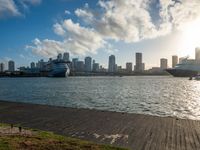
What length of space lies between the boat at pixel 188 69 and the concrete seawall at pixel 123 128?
13811 centimetres

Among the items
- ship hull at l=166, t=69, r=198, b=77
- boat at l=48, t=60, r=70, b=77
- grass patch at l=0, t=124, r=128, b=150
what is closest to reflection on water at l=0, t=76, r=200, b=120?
grass patch at l=0, t=124, r=128, b=150

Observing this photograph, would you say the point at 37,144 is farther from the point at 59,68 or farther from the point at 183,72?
the point at 59,68

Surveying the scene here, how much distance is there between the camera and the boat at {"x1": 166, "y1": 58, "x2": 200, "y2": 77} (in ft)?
465

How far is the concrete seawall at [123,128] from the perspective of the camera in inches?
362

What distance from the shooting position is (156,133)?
1076cm

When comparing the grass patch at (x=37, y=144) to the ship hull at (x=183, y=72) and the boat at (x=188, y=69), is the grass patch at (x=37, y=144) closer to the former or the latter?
the boat at (x=188, y=69)

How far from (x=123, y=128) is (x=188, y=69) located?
14278 centimetres

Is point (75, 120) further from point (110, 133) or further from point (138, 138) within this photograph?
point (138, 138)

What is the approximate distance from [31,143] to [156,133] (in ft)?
18.8

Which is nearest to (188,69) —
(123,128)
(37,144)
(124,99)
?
(124,99)

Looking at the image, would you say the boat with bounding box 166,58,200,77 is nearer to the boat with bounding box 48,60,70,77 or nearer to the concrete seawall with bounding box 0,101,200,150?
the boat with bounding box 48,60,70,77

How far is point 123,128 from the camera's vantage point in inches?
462

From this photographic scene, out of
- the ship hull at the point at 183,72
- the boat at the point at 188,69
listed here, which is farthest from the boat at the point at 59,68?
the boat at the point at 188,69

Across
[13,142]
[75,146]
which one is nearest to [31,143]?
[13,142]
